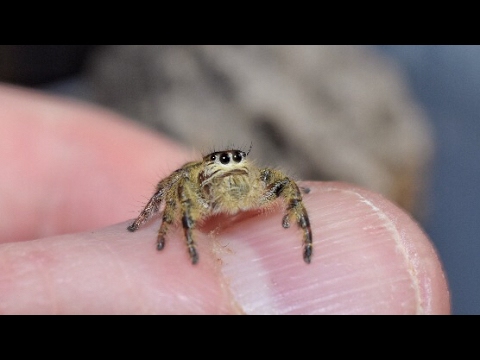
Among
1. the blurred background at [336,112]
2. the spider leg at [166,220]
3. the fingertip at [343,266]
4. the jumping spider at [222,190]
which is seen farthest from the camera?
the blurred background at [336,112]

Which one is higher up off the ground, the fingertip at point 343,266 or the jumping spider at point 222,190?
the jumping spider at point 222,190

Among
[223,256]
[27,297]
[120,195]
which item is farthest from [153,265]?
[120,195]

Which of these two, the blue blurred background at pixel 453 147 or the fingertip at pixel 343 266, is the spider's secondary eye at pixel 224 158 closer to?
the fingertip at pixel 343 266

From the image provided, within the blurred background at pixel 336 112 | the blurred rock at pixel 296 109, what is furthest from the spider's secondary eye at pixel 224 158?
the blurred rock at pixel 296 109

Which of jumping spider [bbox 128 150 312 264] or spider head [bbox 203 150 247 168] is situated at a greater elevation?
spider head [bbox 203 150 247 168]

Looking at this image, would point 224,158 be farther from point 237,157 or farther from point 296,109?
point 296,109

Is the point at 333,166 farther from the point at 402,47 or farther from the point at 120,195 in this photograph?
the point at 120,195

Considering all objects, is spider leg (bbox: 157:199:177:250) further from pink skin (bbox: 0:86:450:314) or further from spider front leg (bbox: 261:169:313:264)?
spider front leg (bbox: 261:169:313:264)

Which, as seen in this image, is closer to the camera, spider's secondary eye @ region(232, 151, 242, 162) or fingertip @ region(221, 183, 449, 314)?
fingertip @ region(221, 183, 449, 314)

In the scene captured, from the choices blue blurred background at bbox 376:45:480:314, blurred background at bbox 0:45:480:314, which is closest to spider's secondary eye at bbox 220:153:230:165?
blurred background at bbox 0:45:480:314
